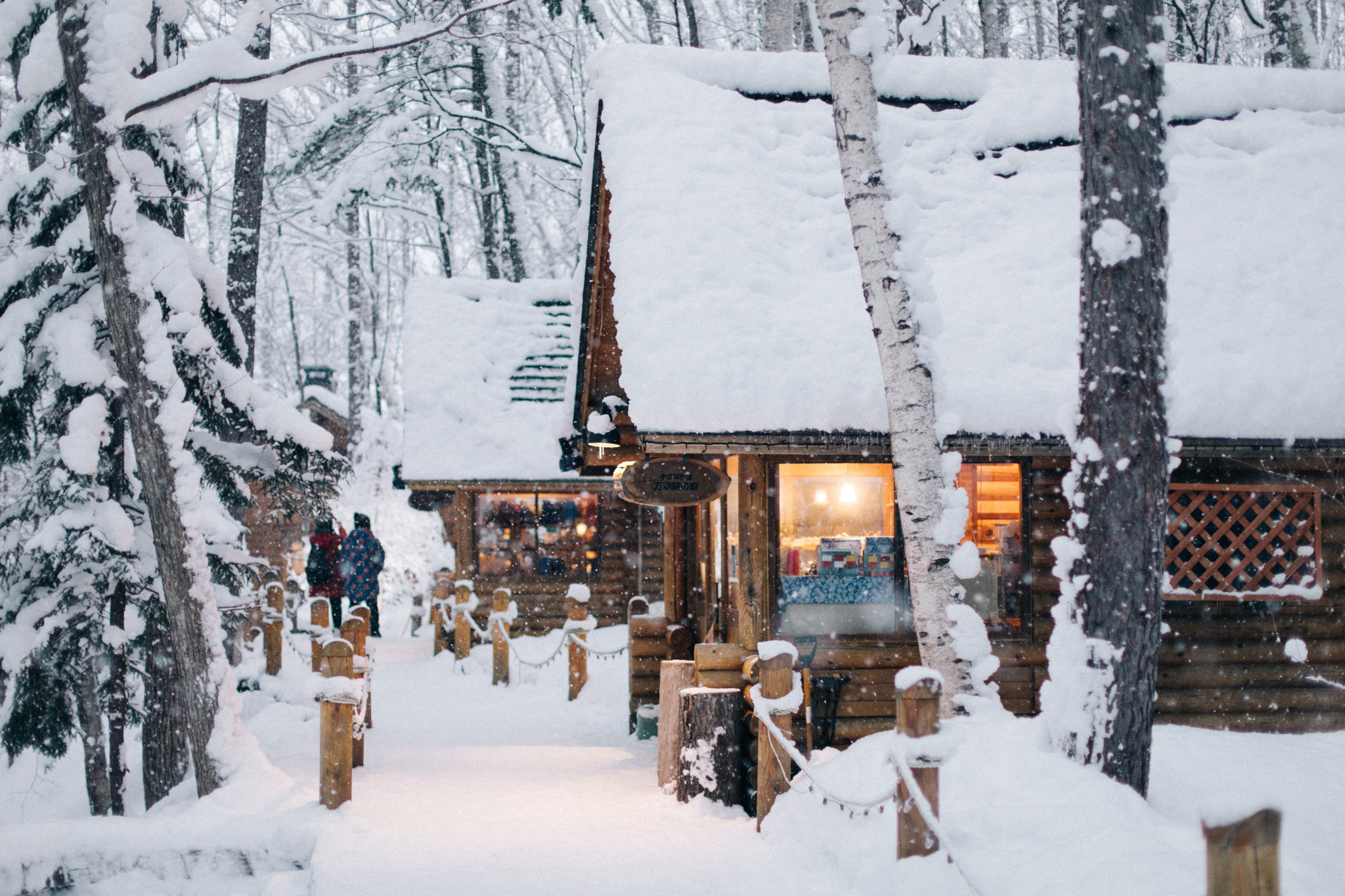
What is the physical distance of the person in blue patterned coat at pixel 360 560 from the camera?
50.0ft

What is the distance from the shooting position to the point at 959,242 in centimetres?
863

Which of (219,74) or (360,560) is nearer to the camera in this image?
(219,74)

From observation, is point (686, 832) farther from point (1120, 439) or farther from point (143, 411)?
point (143, 411)

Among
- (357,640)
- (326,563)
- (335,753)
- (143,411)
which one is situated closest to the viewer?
(335,753)

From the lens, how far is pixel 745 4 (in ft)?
71.3

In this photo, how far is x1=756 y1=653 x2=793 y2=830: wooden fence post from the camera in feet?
19.1

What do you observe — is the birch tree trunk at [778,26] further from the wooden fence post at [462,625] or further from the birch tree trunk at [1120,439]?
the birch tree trunk at [1120,439]

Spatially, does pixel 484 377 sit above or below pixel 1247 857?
above

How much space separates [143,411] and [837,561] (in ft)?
18.5

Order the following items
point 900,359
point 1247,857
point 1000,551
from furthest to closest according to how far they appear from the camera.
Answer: point 1000,551, point 900,359, point 1247,857

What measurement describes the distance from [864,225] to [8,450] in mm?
7488

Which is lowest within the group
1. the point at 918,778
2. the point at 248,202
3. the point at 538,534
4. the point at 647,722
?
the point at 647,722

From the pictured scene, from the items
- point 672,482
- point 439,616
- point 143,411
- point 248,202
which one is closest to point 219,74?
point 143,411

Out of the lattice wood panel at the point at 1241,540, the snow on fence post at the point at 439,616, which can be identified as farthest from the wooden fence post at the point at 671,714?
the snow on fence post at the point at 439,616
